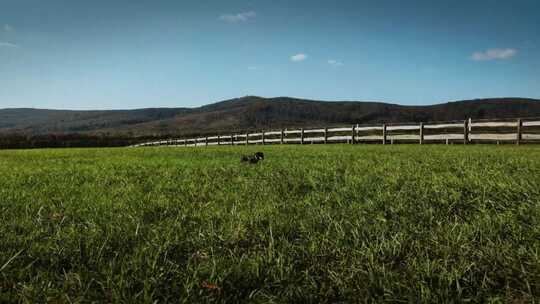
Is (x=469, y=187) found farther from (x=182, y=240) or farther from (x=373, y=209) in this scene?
(x=182, y=240)

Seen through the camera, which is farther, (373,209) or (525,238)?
(373,209)

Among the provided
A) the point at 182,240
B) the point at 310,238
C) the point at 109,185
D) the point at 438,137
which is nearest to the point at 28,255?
the point at 182,240

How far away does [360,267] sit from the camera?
8.13ft

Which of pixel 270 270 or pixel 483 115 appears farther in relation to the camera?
pixel 483 115

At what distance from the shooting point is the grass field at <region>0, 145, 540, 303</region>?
7.21ft

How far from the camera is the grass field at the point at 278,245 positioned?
220cm

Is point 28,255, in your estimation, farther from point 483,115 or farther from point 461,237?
point 483,115

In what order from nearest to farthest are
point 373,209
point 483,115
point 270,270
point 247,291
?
1. point 247,291
2. point 270,270
3. point 373,209
4. point 483,115

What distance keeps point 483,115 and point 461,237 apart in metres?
215

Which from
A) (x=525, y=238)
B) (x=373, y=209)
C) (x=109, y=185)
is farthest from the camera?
(x=109, y=185)

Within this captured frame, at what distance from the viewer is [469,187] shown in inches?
197

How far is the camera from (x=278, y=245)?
3004 millimetres

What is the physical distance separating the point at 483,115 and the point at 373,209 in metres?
214

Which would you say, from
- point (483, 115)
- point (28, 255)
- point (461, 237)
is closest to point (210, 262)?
point (28, 255)
